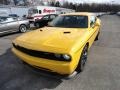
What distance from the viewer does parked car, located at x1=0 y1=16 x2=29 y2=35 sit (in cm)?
1047

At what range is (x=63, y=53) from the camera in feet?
12.2

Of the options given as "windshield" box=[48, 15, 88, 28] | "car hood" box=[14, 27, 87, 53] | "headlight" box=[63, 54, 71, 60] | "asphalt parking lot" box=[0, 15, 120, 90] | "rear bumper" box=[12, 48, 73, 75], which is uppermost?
"windshield" box=[48, 15, 88, 28]

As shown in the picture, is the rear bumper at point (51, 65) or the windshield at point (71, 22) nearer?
the rear bumper at point (51, 65)

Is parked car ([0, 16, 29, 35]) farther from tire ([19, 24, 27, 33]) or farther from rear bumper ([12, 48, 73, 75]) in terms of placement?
rear bumper ([12, 48, 73, 75])

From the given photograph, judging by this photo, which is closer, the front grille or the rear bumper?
the rear bumper

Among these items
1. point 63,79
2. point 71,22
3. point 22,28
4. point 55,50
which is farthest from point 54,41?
point 22,28

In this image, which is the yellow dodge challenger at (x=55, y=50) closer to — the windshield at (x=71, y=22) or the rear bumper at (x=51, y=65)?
the rear bumper at (x=51, y=65)

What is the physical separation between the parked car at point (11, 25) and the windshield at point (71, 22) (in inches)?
208

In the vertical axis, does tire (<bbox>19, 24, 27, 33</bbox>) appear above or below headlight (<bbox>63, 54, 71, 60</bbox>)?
below

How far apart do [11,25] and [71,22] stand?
20.3 feet

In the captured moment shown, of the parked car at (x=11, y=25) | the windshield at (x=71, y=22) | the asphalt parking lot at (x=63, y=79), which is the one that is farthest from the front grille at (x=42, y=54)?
the parked car at (x=11, y=25)

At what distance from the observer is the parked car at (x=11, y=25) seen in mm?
10473

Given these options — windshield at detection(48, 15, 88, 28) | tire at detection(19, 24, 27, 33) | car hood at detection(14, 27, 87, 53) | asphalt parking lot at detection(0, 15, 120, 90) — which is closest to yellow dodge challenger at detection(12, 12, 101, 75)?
car hood at detection(14, 27, 87, 53)

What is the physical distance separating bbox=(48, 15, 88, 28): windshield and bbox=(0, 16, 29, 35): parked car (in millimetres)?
5291
